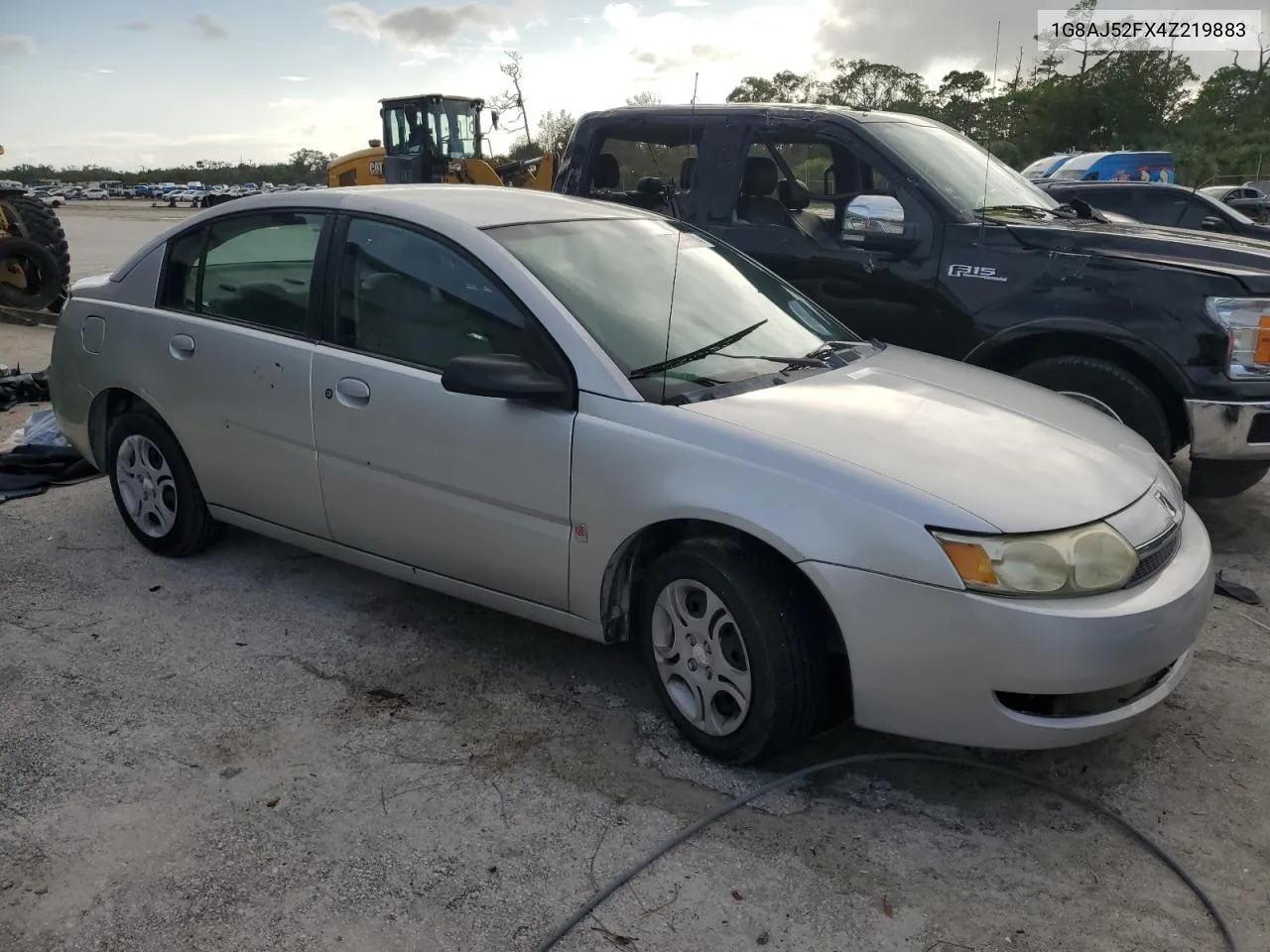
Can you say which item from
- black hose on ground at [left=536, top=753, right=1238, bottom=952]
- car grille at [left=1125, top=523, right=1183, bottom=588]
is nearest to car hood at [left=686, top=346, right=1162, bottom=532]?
car grille at [left=1125, top=523, right=1183, bottom=588]

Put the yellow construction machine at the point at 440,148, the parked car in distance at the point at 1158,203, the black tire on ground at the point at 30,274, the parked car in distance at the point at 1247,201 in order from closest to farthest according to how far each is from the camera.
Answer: the parked car in distance at the point at 1158,203 → the black tire on ground at the point at 30,274 → the parked car in distance at the point at 1247,201 → the yellow construction machine at the point at 440,148

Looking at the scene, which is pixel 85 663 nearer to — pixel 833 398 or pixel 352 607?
pixel 352 607

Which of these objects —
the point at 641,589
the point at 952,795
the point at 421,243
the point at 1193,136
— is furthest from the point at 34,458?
the point at 1193,136

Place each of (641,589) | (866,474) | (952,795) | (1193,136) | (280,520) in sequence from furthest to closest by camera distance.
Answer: (1193,136), (280,520), (641,589), (952,795), (866,474)

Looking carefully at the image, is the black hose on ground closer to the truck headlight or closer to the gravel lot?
the gravel lot

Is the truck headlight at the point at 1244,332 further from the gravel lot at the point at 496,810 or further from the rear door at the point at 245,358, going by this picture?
the rear door at the point at 245,358

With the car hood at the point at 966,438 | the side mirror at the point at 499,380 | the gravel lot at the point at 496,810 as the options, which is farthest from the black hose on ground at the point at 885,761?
the side mirror at the point at 499,380

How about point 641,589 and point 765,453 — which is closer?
point 765,453

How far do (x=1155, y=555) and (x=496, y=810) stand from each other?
1.91m

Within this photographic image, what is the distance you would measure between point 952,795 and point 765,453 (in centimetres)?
109

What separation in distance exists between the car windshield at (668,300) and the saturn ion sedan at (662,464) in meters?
0.01

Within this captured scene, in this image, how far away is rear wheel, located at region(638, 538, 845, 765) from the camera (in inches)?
112

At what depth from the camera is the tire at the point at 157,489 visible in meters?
4.43

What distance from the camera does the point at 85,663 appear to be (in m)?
3.76
